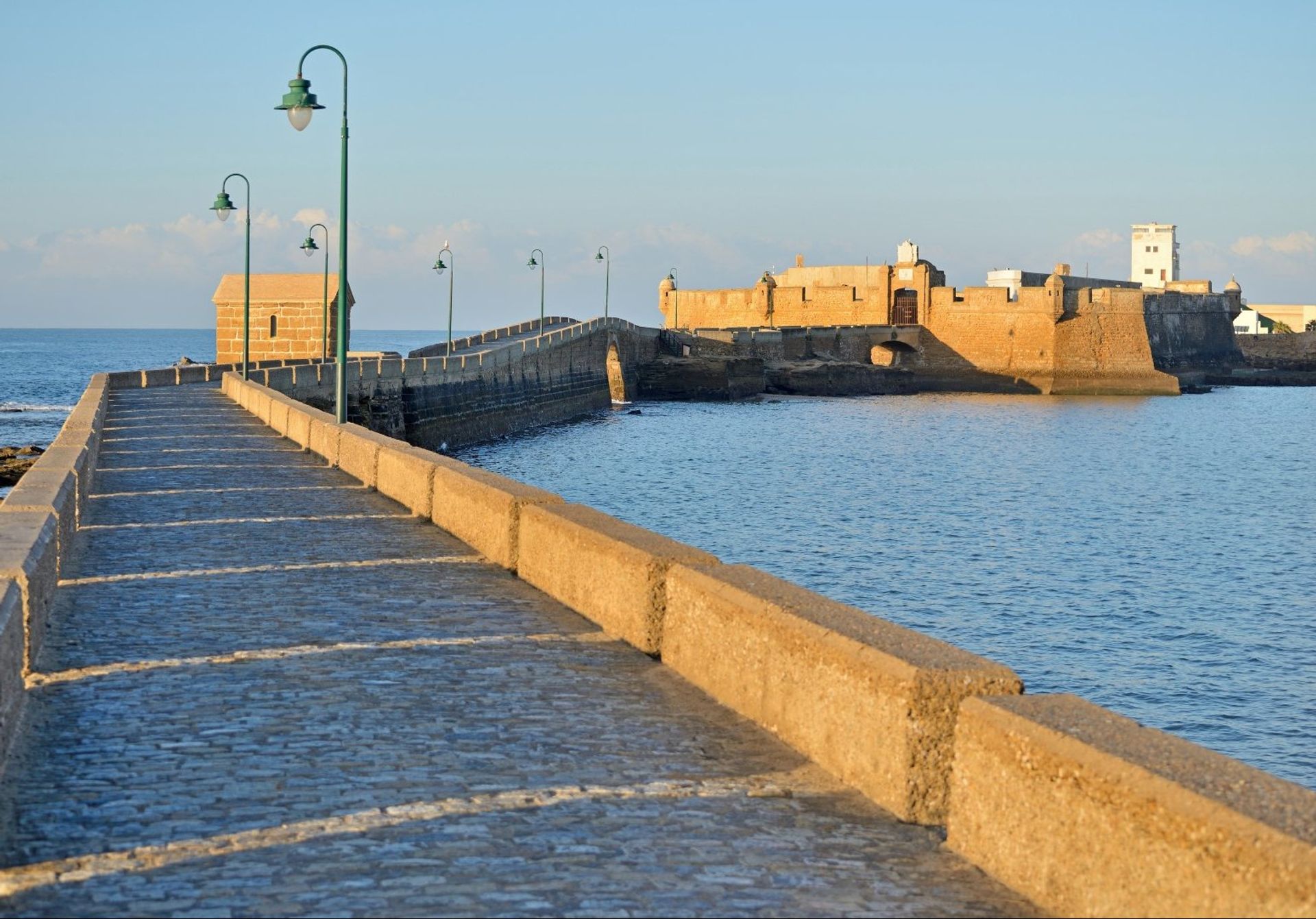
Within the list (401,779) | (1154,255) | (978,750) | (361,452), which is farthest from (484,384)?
(1154,255)

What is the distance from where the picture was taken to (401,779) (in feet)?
21.2

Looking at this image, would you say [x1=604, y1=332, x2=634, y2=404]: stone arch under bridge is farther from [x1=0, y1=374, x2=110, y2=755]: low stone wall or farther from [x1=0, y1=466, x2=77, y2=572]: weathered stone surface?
[x1=0, y1=466, x2=77, y2=572]: weathered stone surface

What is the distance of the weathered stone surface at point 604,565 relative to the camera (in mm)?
9070

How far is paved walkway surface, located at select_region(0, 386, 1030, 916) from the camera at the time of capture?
518 cm

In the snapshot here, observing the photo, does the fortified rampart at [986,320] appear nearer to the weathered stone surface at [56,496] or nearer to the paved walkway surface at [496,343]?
the paved walkway surface at [496,343]

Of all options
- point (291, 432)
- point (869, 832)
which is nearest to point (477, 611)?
point (869, 832)

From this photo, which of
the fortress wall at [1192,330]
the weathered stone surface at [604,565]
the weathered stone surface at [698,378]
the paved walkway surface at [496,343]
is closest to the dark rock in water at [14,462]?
the paved walkway surface at [496,343]

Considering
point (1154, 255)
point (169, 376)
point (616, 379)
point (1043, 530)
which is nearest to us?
point (1043, 530)

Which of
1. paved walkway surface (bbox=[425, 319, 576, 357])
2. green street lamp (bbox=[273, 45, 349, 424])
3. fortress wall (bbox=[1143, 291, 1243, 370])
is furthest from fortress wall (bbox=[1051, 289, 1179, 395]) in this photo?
green street lamp (bbox=[273, 45, 349, 424])

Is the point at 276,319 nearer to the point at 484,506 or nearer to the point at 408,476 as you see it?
the point at 408,476

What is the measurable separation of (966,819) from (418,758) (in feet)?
8.24

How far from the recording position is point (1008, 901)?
518 cm

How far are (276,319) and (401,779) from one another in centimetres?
6165

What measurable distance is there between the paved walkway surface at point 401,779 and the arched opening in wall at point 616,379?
8012 cm
